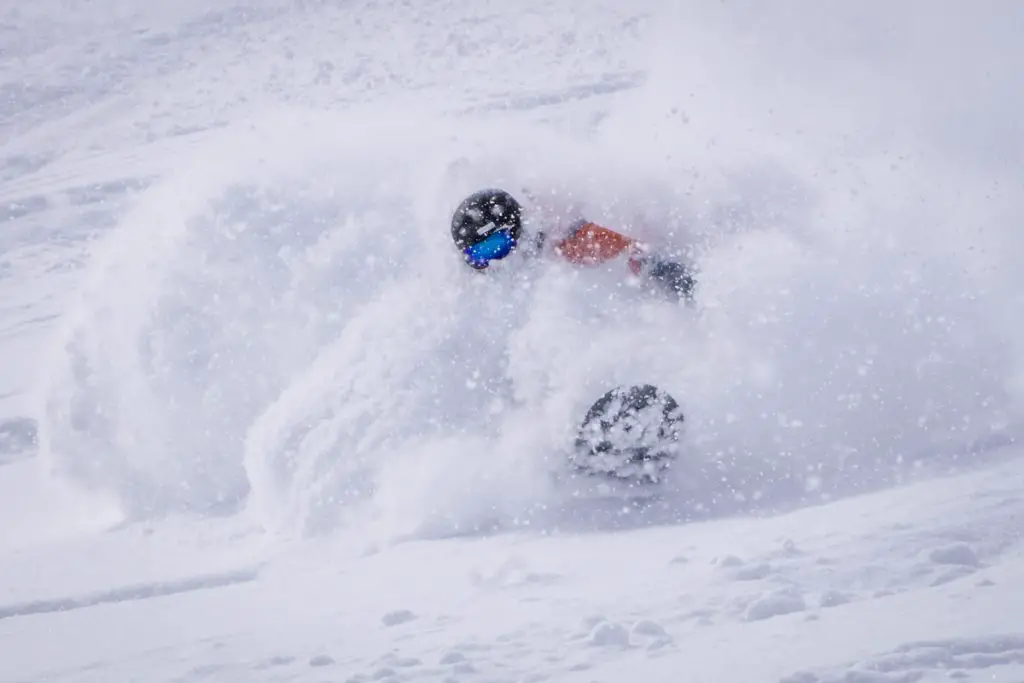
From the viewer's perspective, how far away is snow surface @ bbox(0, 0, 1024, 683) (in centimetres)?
319

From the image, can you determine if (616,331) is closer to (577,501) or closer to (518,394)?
(518,394)

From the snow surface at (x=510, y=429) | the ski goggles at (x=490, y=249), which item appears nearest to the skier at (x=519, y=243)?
the ski goggles at (x=490, y=249)

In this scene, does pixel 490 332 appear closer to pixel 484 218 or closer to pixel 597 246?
pixel 484 218

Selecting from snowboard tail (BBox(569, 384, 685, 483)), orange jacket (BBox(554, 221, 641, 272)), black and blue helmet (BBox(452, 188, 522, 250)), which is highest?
black and blue helmet (BBox(452, 188, 522, 250))

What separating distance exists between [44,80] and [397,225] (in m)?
14.2

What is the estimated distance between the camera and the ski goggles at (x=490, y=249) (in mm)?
4512

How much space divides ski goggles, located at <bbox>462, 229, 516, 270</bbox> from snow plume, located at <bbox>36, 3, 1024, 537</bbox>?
0.09 meters

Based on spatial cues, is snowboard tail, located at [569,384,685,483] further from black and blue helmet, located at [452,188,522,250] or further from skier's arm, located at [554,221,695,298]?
black and blue helmet, located at [452,188,522,250]

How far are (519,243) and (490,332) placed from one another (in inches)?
17.1

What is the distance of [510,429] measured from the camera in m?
4.32

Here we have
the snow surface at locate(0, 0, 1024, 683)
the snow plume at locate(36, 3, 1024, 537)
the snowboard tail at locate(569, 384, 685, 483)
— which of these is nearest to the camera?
the snow surface at locate(0, 0, 1024, 683)

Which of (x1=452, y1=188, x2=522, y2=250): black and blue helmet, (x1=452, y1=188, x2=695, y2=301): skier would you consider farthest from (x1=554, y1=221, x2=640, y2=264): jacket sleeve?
(x1=452, y1=188, x2=522, y2=250): black and blue helmet

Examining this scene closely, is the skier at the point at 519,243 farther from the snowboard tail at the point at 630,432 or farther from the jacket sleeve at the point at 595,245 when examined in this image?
the snowboard tail at the point at 630,432

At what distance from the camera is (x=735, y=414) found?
14.1 feet
